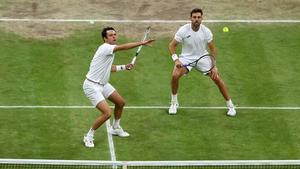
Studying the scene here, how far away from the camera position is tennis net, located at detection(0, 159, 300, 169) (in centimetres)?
1454

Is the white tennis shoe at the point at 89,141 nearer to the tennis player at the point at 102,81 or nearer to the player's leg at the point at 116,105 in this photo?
the tennis player at the point at 102,81

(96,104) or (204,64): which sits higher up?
(204,64)

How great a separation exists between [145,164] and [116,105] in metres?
3.36

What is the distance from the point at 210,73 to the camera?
19.0 meters

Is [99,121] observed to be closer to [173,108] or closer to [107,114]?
[107,114]

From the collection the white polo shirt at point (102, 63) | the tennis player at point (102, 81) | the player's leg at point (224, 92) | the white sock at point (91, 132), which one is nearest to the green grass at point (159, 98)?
the player's leg at point (224, 92)

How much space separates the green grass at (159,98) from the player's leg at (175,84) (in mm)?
222

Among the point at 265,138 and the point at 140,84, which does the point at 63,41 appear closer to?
the point at 140,84

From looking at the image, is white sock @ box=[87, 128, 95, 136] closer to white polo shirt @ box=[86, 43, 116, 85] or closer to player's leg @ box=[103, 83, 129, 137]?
player's leg @ box=[103, 83, 129, 137]

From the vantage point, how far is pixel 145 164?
14531 millimetres

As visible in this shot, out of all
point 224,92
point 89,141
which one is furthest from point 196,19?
point 89,141

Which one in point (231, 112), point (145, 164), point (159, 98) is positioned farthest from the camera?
point (159, 98)

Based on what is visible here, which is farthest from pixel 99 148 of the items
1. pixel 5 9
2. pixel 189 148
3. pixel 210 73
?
pixel 5 9

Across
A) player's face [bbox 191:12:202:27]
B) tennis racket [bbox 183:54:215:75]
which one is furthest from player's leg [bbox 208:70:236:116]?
player's face [bbox 191:12:202:27]
